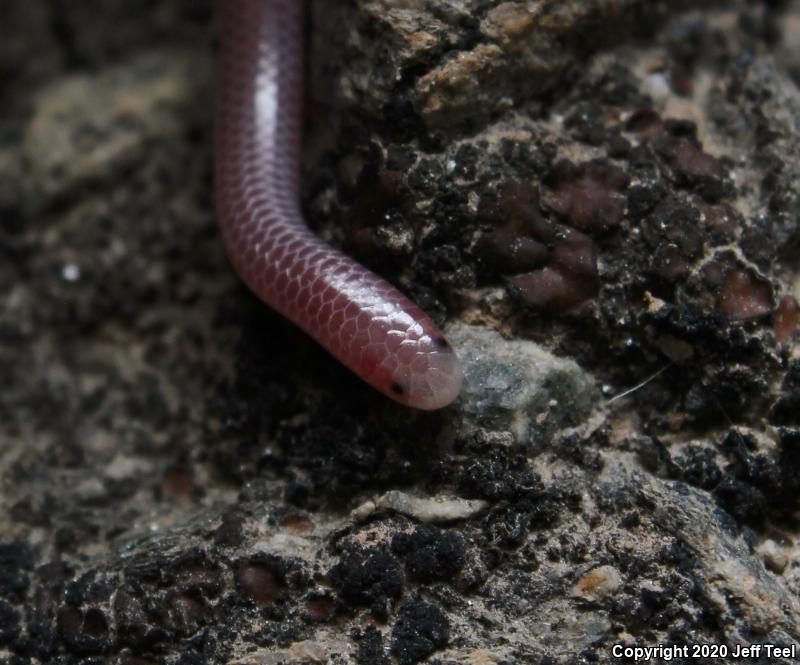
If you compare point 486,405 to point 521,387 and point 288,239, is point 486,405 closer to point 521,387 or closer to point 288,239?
point 521,387

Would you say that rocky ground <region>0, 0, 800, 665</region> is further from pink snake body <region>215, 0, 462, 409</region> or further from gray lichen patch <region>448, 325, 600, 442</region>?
pink snake body <region>215, 0, 462, 409</region>

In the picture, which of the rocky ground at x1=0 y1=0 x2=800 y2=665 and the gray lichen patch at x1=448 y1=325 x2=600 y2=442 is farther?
the gray lichen patch at x1=448 y1=325 x2=600 y2=442

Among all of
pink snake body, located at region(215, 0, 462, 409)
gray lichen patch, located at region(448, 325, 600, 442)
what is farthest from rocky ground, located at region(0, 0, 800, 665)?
pink snake body, located at region(215, 0, 462, 409)

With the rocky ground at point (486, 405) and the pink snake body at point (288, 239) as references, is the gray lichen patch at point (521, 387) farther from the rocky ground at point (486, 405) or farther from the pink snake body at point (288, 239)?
the pink snake body at point (288, 239)

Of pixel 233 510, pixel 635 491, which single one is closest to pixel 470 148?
pixel 635 491

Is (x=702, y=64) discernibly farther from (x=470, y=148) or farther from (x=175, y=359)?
(x=175, y=359)
